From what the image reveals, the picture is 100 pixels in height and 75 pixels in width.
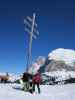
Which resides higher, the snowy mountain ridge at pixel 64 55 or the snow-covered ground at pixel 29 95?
the snowy mountain ridge at pixel 64 55

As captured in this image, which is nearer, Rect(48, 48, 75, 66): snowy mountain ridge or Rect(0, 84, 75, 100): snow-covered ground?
Rect(0, 84, 75, 100): snow-covered ground

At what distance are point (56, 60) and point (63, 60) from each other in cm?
217

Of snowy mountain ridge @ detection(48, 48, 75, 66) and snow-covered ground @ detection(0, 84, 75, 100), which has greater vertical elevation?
snowy mountain ridge @ detection(48, 48, 75, 66)

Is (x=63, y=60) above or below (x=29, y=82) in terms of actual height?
above

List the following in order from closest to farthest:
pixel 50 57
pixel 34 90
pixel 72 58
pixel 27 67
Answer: pixel 34 90, pixel 27 67, pixel 72 58, pixel 50 57

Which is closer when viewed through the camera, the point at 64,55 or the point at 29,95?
the point at 29,95

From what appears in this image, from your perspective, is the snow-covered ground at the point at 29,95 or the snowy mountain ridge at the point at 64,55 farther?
the snowy mountain ridge at the point at 64,55

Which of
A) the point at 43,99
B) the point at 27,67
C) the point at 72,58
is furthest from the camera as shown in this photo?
the point at 72,58

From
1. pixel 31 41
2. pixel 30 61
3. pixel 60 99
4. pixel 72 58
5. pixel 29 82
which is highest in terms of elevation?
pixel 72 58

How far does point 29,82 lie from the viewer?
876 inches

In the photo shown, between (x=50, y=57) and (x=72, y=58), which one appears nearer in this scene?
(x=72, y=58)

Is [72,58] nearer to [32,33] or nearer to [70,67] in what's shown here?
[70,67]

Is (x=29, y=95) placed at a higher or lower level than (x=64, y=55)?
lower

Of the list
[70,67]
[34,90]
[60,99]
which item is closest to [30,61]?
[34,90]
